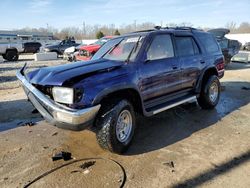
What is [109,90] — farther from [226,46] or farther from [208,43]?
[226,46]

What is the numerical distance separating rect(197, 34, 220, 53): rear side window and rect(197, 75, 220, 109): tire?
0.69m

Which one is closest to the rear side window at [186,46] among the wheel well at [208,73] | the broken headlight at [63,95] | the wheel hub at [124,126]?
the wheel well at [208,73]

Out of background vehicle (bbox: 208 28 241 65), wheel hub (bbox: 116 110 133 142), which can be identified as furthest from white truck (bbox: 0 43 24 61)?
wheel hub (bbox: 116 110 133 142)

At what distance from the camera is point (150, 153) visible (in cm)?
448

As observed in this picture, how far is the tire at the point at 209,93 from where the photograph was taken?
21.9ft

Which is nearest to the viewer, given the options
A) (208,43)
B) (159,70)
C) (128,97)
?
(128,97)

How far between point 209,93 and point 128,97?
Answer: 283 cm

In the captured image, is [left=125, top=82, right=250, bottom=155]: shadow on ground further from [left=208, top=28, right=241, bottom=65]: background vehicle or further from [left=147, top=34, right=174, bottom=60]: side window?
[left=208, top=28, right=241, bottom=65]: background vehicle

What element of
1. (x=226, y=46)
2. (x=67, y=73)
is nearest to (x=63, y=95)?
(x=67, y=73)

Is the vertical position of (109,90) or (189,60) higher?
(189,60)

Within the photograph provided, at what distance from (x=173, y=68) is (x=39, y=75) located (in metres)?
2.55

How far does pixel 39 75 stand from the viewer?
14.6ft

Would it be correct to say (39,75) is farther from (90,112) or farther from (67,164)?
(67,164)

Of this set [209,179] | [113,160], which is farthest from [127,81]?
[209,179]
